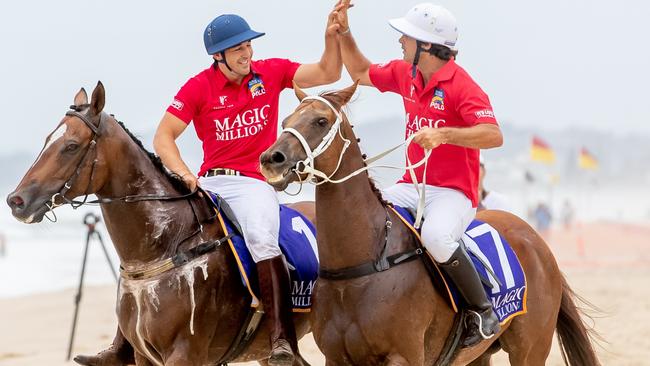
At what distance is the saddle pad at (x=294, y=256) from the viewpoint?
613 cm

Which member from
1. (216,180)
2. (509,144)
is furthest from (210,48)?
(509,144)

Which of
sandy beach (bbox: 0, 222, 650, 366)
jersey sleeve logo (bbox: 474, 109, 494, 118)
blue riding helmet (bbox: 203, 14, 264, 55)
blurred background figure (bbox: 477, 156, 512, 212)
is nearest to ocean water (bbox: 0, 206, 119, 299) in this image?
sandy beach (bbox: 0, 222, 650, 366)

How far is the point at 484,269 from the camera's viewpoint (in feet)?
20.0

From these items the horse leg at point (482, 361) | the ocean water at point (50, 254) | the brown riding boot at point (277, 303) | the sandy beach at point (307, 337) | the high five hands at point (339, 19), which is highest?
the high five hands at point (339, 19)

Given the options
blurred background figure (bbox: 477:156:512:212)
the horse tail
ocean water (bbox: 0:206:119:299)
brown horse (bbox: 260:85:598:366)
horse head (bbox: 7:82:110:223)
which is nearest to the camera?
brown horse (bbox: 260:85:598:366)

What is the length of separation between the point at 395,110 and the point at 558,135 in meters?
22.6

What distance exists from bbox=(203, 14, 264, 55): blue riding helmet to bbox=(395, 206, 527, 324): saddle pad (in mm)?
1511

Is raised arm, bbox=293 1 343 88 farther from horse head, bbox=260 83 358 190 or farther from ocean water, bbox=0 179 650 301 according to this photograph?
ocean water, bbox=0 179 650 301

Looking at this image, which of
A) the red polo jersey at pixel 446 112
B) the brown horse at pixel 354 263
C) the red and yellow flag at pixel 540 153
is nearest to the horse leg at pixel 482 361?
the brown horse at pixel 354 263

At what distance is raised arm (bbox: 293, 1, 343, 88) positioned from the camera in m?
6.45

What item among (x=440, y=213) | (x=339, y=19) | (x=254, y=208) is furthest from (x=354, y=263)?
(x=339, y=19)

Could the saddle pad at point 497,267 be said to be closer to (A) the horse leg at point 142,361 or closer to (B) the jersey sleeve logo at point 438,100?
(B) the jersey sleeve logo at point 438,100

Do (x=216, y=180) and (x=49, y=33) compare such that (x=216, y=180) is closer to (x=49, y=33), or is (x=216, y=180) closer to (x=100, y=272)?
(x=100, y=272)

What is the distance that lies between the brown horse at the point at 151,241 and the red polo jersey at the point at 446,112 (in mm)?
1400
